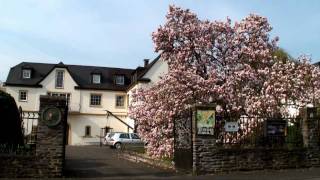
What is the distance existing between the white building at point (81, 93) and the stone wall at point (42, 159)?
→ 4014cm

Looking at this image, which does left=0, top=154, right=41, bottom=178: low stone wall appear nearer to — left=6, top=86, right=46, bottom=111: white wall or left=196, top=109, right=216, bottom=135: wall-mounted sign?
left=196, top=109, right=216, bottom=135: wall-mounted sign

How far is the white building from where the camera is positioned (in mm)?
59781

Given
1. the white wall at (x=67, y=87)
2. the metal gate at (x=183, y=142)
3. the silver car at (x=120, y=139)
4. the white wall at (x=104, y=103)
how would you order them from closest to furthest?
the metal gate at (x=183, y=142), the silver car at (x=120, y=139), the white wall at (x=67, y=87), the white wall at (x=104, y=103)

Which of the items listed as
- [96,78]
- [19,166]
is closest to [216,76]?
[19,166]

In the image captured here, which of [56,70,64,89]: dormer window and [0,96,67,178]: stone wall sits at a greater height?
[56,70,64,89]: dormer window

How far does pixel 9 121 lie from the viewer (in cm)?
2094

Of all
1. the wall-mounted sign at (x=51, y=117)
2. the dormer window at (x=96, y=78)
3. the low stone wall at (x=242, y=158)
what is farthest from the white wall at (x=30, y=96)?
the low stone wall at (x=242, y=158)

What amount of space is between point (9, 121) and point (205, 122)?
316 inches

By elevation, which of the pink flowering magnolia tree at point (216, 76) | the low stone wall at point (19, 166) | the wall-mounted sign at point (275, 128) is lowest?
the low stone wall at point (19, 166)

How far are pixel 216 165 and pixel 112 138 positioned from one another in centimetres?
2847

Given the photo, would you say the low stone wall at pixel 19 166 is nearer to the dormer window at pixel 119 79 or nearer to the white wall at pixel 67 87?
the white wall at pixel 67 87

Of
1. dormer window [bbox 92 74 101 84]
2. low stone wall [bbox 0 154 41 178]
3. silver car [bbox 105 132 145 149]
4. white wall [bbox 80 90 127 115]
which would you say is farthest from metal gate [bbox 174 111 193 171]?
dormer window [bbox 92 74 101 84]

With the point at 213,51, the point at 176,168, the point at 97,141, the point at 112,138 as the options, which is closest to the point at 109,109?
the point at 97,141

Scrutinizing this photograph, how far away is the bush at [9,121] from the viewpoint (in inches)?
793
